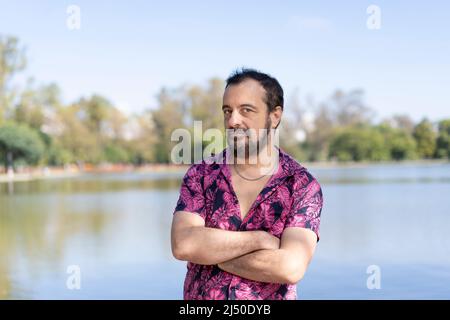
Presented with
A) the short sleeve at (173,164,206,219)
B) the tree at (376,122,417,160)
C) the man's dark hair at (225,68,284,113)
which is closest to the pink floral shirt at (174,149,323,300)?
the short sleeve at (173,164,206,219)

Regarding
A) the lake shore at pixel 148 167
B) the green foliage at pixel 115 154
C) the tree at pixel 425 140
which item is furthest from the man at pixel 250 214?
the tree at pixel 425 140

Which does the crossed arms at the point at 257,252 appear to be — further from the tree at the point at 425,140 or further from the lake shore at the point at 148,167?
the tree at the point at 425,140

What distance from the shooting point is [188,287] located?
57.7 inches

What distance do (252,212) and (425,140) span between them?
48.5m

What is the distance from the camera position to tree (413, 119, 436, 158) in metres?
46.8

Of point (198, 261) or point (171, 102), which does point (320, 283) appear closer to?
point (198, 261)

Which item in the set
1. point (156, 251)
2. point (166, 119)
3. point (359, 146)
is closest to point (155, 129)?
point (166, 119)

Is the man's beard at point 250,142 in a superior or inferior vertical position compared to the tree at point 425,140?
superior

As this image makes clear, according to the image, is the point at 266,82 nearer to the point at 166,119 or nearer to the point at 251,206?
the point at 251,206

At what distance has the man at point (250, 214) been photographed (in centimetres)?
141

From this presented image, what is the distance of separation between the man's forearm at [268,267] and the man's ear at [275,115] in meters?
0.30

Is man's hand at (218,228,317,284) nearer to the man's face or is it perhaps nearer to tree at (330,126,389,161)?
the man's face

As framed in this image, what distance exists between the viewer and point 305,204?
4.67ft
